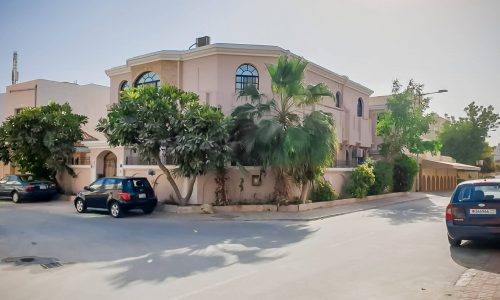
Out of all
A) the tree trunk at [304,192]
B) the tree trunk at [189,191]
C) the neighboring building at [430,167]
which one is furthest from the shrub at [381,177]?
the tree trunk at [189,191]

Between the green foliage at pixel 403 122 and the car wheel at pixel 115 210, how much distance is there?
20.5 meters

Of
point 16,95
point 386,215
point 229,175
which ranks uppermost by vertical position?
point 16,95

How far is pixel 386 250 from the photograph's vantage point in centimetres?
1005

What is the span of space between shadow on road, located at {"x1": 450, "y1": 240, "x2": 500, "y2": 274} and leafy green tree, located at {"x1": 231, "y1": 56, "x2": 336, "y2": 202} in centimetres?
838

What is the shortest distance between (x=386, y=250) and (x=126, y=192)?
10677 mm

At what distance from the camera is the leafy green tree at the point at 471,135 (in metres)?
Answer: 49.8

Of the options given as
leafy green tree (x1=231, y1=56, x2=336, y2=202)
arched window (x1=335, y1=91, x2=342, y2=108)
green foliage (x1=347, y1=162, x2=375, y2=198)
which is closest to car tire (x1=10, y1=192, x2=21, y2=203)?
leafy green tree (x1=231, y1=56, x2=336, y2=202)

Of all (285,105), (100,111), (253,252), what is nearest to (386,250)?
(253,252)

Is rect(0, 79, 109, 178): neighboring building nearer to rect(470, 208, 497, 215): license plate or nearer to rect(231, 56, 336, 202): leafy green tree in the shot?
rect(231, 56, 336, 202): leafy green tree

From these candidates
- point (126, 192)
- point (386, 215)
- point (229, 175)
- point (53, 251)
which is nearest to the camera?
point (53, 251)

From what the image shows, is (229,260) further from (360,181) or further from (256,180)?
(360,181)

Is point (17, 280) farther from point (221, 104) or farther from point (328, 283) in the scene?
point (221, 104)

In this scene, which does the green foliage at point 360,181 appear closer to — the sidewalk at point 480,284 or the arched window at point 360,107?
the arched window at point 360,107

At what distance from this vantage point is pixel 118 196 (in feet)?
54.7
